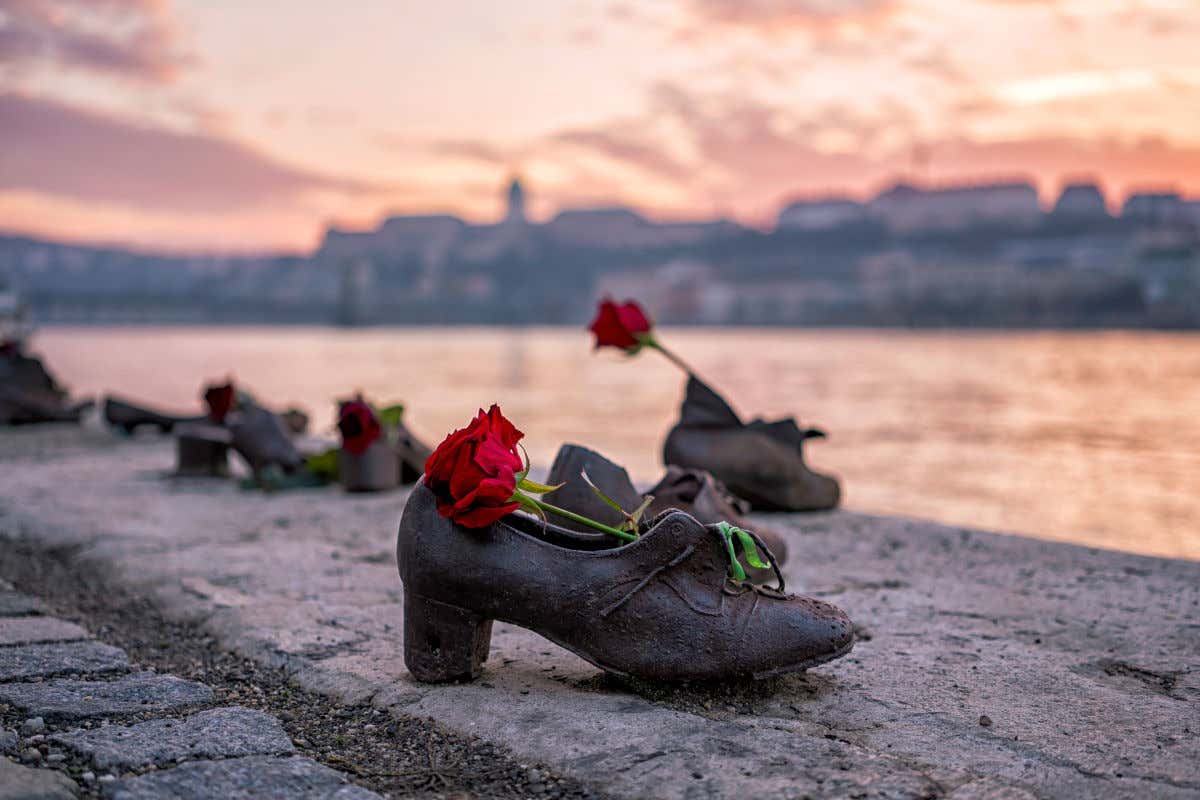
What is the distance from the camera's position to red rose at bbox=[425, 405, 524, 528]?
2.01m

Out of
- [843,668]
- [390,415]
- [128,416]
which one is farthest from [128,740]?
[128,416]

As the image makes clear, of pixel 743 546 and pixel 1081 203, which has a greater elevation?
pixel 1081 203

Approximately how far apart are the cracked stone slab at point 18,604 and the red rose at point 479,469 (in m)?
1.32

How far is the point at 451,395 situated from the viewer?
21453 mm

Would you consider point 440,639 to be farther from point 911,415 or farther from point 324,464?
point 911,415

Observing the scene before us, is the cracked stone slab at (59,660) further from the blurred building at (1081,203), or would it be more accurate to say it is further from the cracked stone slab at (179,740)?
the blurred building at (1081,203)

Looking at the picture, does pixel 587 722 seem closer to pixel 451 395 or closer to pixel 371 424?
pixel 371 424

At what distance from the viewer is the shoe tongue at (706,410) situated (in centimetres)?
425

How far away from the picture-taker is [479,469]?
6.61ft

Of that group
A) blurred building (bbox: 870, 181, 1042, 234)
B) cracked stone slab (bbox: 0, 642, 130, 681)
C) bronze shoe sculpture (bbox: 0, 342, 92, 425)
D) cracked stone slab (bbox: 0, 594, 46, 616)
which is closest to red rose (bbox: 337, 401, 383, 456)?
cracked stone slab (bbox: 0, 594, 46, 616)

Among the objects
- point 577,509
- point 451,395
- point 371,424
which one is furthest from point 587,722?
point 451,395

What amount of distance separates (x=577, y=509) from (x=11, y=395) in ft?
21.3

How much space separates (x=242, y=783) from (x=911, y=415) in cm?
1764

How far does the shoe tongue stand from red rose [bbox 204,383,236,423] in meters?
2.49
